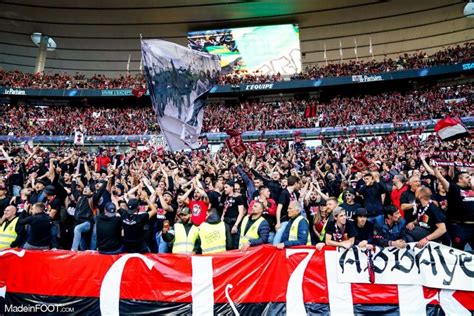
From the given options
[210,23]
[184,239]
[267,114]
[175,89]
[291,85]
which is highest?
[210,23]

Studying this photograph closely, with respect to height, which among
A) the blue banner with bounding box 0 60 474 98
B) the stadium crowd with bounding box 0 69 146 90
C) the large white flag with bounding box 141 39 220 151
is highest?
the stadium crowd with bounding box 0 69 146 90

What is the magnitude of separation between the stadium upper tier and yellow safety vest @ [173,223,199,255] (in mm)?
29438

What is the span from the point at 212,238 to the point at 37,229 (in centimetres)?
283

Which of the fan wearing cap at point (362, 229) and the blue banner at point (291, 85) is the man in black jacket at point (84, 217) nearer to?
the fan wearing cap at point (362, 229)

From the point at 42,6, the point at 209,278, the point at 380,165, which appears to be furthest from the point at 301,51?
the point at 209,278

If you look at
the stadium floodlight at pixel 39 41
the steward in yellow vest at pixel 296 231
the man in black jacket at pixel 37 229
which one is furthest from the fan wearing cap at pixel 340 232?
the stadium floodlight at pixel 39 41

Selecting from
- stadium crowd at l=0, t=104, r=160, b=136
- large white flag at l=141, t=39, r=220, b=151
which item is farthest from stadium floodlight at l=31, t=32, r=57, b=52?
large white flag at l=141, t=39, r=220, b=151

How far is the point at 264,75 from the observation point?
35219 mm

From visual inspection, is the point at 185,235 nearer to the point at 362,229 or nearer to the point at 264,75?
the point at 362,229

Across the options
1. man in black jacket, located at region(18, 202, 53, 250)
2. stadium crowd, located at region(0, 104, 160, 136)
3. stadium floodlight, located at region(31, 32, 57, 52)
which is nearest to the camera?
man in black jacket, located at region(18, 202, 53, 250)

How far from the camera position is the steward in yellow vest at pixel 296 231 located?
5102 millimetres

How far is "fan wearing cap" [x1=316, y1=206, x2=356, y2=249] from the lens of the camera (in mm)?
4763

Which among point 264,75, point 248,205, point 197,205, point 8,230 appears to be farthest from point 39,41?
point 197,205

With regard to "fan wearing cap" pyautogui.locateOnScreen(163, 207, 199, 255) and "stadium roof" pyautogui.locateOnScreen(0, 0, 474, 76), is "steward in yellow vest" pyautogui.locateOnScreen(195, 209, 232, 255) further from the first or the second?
"stadium roof" pyautogui.locateOnScreen(0, 0, 474, 76)
